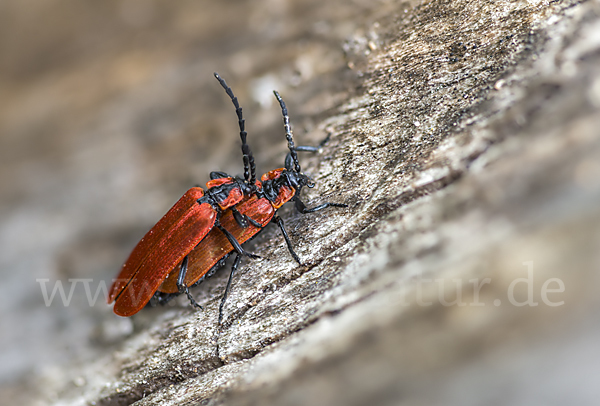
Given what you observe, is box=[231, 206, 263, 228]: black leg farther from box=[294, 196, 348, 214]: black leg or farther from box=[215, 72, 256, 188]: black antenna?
box=[294, 196, 348, 214]: black leg

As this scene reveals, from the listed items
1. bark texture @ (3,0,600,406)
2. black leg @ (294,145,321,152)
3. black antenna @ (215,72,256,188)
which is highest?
black antenna @ (215,72,256,188)

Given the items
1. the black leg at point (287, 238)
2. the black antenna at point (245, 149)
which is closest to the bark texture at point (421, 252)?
the black leg at point (287, 238)

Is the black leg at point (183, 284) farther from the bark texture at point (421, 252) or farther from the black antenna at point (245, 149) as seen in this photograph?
the black antenna at point (245, 149)

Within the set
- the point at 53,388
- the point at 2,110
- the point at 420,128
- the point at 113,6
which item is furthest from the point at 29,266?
the point at 420,128

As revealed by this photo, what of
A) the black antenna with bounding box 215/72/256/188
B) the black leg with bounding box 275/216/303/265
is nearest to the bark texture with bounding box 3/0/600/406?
the black leg with bounding box 275/216/303/265

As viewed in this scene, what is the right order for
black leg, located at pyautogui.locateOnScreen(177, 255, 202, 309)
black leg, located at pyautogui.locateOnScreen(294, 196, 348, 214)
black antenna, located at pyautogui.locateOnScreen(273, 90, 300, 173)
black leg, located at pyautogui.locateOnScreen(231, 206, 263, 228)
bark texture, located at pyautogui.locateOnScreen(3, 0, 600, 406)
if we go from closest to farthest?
bark texture, located at pyautogui.locateOnScreen(3, 0, 600, 406) → black leg, located at pyautogui.locateOnScreen(294, 196, 348, 214) → black leg, located at pyautogui.locateOnScreen(177, 255, 202, 309) → black antenna, located at pyautogui.locateOnScreen(273, 90, 300, 173) → black leg, located at pyautogui.locateOnScreen(231, 206, 263, 228)

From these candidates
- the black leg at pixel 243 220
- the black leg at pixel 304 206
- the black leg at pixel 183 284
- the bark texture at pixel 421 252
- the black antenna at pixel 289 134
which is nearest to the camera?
the bark texture at pixel 421 252

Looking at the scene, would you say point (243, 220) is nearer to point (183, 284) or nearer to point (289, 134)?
point (183, 284)

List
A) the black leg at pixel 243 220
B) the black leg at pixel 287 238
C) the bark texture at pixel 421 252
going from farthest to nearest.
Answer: the black leg at pixel 243 220
the black leg at pixel 287 238
the bark texture at pixel 421 252
